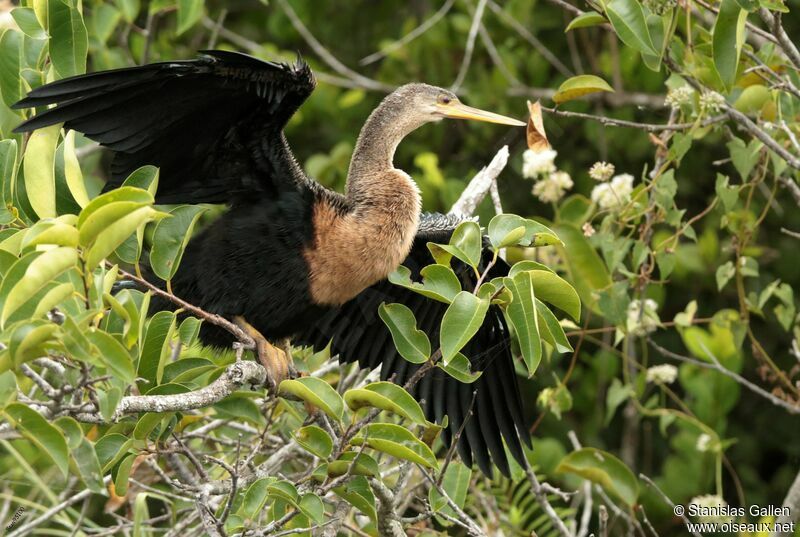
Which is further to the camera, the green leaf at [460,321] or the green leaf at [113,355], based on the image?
the green leaf at [460,321]

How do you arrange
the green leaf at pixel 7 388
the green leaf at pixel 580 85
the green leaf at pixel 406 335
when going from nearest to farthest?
the green leaf at pixel 7 388 < the green leaf at pixel 406 335 < the green leaf at pixel 580 85

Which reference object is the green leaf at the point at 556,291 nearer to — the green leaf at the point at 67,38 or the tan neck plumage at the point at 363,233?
the tan neck plumage at the point at 363,233

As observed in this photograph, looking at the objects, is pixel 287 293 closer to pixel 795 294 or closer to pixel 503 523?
pixel 503 523

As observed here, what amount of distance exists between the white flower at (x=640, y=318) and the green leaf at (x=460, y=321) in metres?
1.37

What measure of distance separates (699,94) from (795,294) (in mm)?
2530

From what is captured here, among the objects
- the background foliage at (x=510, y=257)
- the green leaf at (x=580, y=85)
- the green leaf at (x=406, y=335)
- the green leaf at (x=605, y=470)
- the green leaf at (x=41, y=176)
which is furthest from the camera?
the green leaf at (x=605, y=470)

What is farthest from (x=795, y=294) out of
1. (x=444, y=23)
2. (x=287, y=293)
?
(x=287, y=293)

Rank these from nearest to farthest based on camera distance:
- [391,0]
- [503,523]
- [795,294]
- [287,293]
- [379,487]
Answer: [379,487] → [287,293] → [503,523] → [795,294] → [391,0]

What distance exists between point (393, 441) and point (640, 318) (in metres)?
1.38

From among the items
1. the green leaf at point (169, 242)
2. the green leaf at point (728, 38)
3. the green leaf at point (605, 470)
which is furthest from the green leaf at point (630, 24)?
the green leaf at point (605, 470)

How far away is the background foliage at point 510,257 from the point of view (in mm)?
2051

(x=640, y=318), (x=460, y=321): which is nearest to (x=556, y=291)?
(x=460, y=321)

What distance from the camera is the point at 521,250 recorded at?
11.9 feet
